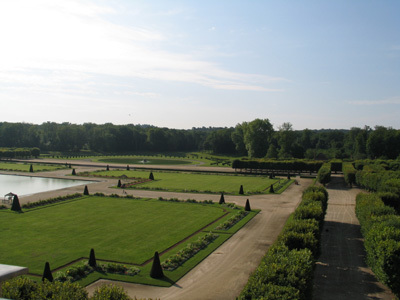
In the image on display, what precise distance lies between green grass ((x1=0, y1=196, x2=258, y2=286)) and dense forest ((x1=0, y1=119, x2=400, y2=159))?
70743 mm

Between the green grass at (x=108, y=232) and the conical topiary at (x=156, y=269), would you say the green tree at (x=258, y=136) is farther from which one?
the conical topiary at (x=156, y=269)

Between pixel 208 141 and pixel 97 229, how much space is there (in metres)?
110

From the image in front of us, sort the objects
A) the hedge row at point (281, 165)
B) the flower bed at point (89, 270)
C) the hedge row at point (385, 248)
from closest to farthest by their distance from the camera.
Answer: the hedge row at point (385, 248) < the flower bed at point (89, 270) < the hedge row at point (281, 165)

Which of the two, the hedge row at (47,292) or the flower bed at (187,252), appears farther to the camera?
the flower bed at (187,252)

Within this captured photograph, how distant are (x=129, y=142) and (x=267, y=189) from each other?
9975 cm

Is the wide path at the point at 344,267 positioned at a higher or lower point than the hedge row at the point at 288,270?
lower

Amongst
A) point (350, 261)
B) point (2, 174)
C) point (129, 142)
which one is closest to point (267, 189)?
point (350, 261)

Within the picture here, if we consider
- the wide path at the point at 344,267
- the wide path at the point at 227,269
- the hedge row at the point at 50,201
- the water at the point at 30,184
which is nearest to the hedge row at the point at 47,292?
the wide path at the point at 227,269

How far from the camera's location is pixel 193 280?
18.3m

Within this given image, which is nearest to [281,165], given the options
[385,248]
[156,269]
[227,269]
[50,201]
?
[50,201]

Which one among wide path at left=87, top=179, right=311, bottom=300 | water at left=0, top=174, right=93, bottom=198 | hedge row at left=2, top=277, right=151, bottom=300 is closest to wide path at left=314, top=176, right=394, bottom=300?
wide path at left=87, top=179, right=311, bottom=300

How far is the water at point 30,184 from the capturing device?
47188 mm

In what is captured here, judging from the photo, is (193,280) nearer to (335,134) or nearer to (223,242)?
(223,242)

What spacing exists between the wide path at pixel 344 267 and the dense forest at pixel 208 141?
236ft
